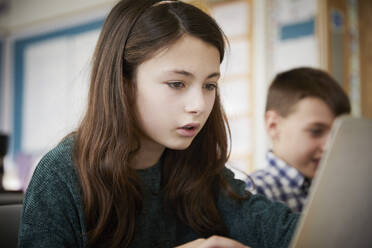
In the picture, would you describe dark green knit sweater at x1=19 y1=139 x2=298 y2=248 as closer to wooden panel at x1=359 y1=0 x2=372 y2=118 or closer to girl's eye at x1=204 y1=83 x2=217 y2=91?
girl's eye at x1=204 y1=83 x2=217 y2=91

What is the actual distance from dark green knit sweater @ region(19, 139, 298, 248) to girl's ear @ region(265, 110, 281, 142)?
509 mm

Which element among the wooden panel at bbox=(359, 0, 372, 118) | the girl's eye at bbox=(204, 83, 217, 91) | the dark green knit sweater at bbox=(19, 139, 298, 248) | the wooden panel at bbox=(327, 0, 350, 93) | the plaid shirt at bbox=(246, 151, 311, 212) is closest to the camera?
the dark green knit sweater at bbox=(19, 139, 298, 248)

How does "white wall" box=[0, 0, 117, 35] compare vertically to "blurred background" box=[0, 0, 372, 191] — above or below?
above

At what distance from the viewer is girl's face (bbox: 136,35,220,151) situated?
864 mm

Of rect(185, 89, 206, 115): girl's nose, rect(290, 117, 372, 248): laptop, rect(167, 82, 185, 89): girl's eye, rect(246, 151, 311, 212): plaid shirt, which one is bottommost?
rect(246, 151, 311, 212): plaid shirt

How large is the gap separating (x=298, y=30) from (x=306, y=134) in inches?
56.3

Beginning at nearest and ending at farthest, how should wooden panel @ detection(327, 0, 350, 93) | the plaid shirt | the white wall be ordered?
the plaid shirt
wooden panel @ detection(327, 0, 350, 93)
the white wall

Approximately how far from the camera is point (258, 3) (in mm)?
2916

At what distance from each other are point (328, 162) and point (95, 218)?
1.72ft

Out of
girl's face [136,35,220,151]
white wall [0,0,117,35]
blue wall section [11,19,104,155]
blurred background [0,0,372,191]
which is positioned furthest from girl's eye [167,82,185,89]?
blue wall section [11,19,104,155]

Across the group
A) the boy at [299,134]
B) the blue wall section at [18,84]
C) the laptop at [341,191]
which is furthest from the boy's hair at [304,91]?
the blue wall section at [18,84]

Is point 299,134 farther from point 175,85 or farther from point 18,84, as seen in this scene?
point 18,84

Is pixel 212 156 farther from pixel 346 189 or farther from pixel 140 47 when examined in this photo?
pixel 346 189

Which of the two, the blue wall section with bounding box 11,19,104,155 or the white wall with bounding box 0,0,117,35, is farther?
the blue wall section with bounding box 11,19,104,155
